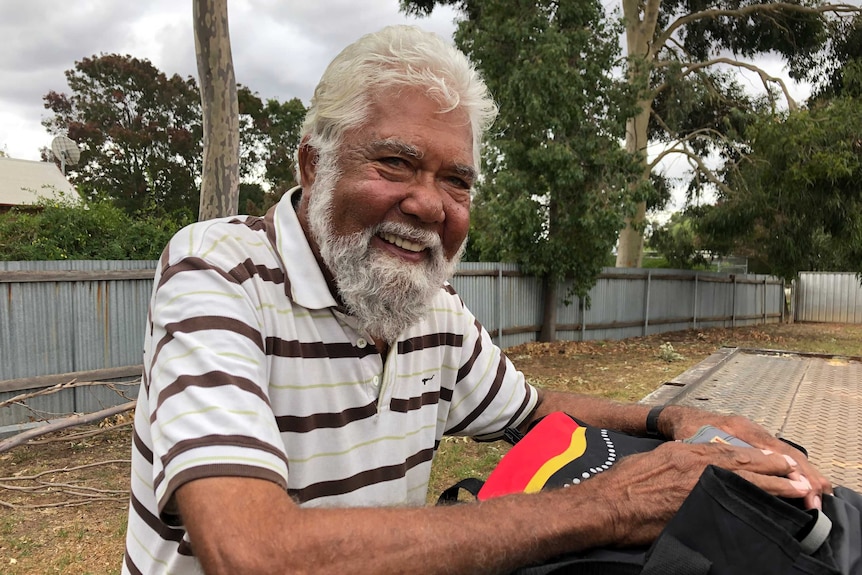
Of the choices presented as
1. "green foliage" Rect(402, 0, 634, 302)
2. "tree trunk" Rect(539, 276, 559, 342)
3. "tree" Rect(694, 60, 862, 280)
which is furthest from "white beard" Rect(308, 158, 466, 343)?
"tree" Rect(694, 60, 862, 280)

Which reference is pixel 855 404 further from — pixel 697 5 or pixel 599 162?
pixel 697 5

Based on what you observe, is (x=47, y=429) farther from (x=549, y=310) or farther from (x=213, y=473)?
(x=549, y=310)

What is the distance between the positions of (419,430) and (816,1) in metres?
20.8

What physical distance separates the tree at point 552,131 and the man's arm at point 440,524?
10.2 m

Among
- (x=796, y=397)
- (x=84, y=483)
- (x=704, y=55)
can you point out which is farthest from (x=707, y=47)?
(x=84, y=483)

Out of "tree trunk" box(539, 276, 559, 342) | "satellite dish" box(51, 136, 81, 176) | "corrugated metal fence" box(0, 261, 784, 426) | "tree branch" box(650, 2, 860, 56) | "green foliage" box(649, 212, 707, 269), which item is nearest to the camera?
"corrugated metal fence" box(0, 261, 784, 426)

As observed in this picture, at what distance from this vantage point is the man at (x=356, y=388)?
40.3 inches

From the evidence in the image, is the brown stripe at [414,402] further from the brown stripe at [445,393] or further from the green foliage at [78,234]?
the green foliage at [78,234]

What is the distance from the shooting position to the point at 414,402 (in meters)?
1.67

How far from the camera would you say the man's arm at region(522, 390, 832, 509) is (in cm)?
151

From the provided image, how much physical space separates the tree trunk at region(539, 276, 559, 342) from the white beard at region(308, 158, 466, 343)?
36.7 ft

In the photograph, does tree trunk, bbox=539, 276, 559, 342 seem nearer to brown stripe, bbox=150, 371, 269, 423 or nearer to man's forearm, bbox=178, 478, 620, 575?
man's forearm, bbox=178, 478, 620, 575

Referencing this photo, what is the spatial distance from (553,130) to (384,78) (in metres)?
10.3

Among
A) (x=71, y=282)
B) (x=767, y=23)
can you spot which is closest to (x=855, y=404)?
(x=71, y=282)
